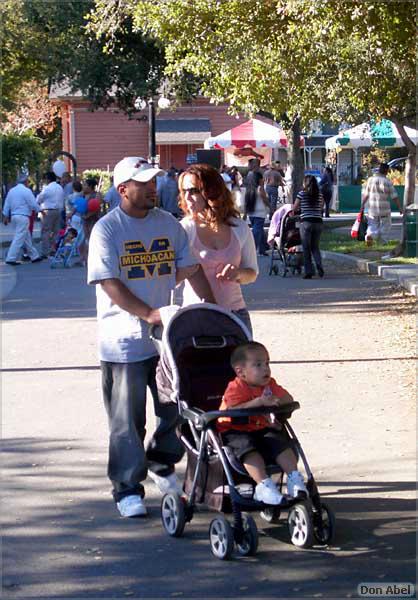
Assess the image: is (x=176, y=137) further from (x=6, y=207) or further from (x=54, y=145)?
(x=6, y=207)

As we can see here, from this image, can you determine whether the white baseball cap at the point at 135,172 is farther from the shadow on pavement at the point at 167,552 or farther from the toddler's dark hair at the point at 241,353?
the shadow on pavement at the point at 167,552

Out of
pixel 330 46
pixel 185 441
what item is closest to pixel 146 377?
pixel 185 441

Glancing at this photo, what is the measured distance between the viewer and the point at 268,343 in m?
12.6

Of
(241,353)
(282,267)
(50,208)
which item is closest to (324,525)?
(241,353)

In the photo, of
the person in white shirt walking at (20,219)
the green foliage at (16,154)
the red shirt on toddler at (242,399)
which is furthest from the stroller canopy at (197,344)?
the green foliage at (16,154)

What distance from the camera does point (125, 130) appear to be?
186ft

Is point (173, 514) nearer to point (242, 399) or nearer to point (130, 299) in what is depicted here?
point (242, 399)

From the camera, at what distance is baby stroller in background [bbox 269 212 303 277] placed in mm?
20062

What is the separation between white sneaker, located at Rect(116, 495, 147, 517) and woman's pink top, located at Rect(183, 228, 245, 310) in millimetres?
1255

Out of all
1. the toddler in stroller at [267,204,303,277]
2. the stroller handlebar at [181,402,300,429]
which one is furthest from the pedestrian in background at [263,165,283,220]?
the stroller handlebar at [181,402,300,429]

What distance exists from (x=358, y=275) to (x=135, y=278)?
1428cm

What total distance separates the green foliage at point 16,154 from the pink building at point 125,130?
1423 cm

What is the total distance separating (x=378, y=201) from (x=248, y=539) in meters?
18.8

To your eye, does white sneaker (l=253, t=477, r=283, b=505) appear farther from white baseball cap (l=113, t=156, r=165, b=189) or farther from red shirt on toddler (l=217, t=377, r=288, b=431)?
white baseball cap (l=113, t=156, r=165, b=189)
